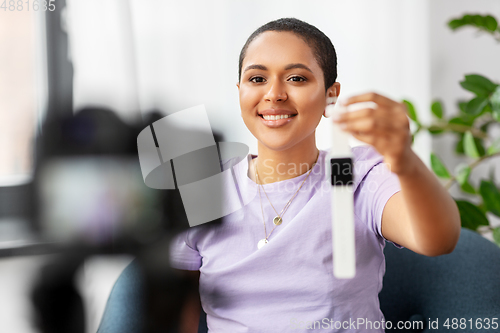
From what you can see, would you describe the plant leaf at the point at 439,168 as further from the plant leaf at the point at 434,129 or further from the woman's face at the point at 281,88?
the woman's face at the point at 281,88

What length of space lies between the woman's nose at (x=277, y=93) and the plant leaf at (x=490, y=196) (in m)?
0.60

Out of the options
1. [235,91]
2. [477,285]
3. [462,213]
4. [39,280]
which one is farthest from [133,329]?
[462,213]

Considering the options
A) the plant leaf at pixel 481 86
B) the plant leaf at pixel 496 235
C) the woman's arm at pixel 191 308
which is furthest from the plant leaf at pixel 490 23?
the woman's arm at pixel 191 308

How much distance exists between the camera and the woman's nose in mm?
425

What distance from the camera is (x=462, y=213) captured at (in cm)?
81

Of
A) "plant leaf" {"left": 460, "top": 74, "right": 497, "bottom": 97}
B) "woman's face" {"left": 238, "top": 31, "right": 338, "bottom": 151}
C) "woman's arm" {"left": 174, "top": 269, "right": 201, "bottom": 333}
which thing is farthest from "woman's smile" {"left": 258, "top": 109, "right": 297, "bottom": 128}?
"plant leaf" {"left": 460, "top": 74, "right": 497, "bottom": 97}

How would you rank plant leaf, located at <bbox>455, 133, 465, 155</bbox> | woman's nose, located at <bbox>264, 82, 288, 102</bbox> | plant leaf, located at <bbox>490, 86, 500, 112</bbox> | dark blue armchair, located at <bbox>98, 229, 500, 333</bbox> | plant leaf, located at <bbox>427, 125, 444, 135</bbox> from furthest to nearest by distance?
plant leaf, located at <bbox>455, 133, 465, 155</bbox>, plant leaf, located at <bbox>427, 125, 444, 135</bbox>, plant leaf, located at <bbox>490, 86, 500, 112</bbox>, dark blue armchair, located at <bbox>98, 229, 500, 333</bbox>, woman's nose, located at <bbox>264, 82, 288, 102</bbox>

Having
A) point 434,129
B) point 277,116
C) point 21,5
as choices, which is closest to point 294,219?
point 277,116

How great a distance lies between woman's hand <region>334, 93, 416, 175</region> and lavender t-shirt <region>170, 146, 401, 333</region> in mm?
140

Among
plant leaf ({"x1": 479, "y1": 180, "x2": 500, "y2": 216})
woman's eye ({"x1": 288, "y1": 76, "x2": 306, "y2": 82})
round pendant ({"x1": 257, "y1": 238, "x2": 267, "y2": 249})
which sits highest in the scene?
woman's eye ({"x1": 288, "y1": 76, "x2": 306, "y2": 82})

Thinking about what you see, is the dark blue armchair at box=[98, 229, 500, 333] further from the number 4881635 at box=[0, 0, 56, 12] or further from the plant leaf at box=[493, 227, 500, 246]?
the number 4881635 at box=[0, 0, 56, 12]

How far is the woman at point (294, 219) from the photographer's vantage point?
43 cm

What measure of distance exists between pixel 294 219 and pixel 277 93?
0.53 ft

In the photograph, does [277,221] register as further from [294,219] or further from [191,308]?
[191,308]
